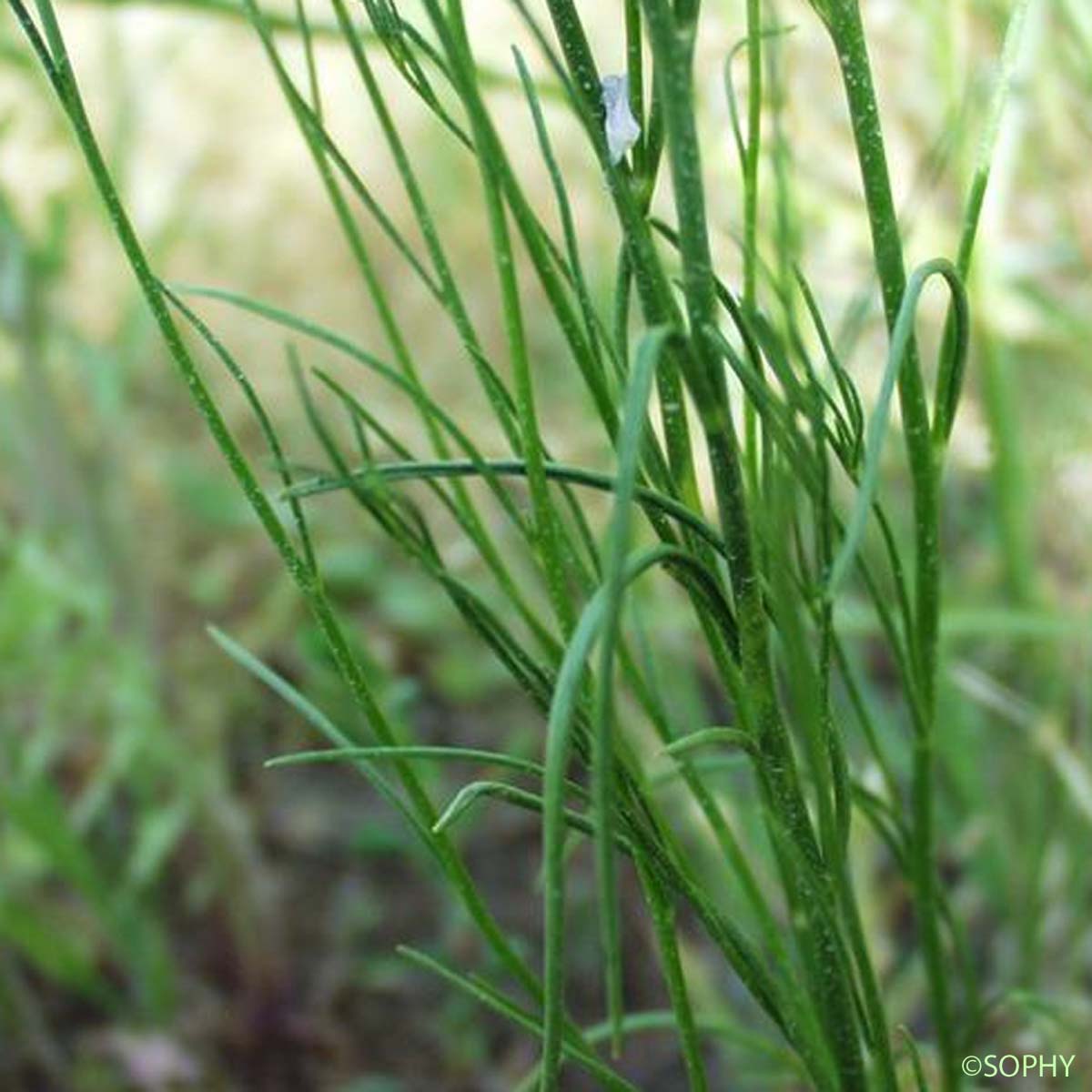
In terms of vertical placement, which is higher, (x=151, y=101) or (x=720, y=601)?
(x=151, y=101)

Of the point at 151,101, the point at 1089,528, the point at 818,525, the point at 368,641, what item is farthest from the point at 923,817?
the point at 151,101

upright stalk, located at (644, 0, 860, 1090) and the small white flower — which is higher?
the small white flower

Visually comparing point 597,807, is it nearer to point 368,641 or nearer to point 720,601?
point 720,601

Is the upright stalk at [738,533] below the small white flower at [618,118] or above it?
below

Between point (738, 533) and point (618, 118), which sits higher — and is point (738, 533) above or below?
below
